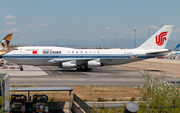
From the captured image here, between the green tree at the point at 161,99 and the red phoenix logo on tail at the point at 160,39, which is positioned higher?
the red phoenix logo on tail at the point at 160,39

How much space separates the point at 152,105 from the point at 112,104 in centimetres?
777

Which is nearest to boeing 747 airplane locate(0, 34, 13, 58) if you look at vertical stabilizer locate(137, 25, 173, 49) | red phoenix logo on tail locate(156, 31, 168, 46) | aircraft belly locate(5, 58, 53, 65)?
aircraft belly locate(5, 58, 53, 65)

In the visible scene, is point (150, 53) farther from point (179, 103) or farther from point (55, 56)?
point (179, 103)

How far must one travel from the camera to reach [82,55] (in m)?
48.8

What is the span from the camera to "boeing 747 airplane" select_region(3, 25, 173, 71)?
46688 mm

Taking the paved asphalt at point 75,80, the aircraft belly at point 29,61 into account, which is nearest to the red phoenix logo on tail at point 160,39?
the paved asphalt at point 75,80

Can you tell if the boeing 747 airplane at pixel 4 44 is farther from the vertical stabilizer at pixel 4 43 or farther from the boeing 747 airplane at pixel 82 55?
the boeing 747 airplane at pixel 82 55

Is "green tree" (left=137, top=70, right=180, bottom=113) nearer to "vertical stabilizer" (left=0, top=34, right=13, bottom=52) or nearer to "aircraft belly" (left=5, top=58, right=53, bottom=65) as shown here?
"aircraft belly" (left=5, top=58, right=53, bottom=65)

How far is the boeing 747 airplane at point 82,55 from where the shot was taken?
153ft

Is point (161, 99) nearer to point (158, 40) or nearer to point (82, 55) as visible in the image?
point (82, 55)

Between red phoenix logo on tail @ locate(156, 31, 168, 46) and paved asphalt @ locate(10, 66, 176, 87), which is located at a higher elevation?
red phoenix logo on tail @ locate(156, 31, 168, 46)

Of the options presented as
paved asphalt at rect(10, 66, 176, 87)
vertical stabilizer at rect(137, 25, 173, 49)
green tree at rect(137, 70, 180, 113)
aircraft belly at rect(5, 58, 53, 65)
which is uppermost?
vertical stabilizer at rect(137, 25, 173, 49)

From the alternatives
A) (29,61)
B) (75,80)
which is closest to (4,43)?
(29,61)

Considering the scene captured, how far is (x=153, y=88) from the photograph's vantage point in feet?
39.2
